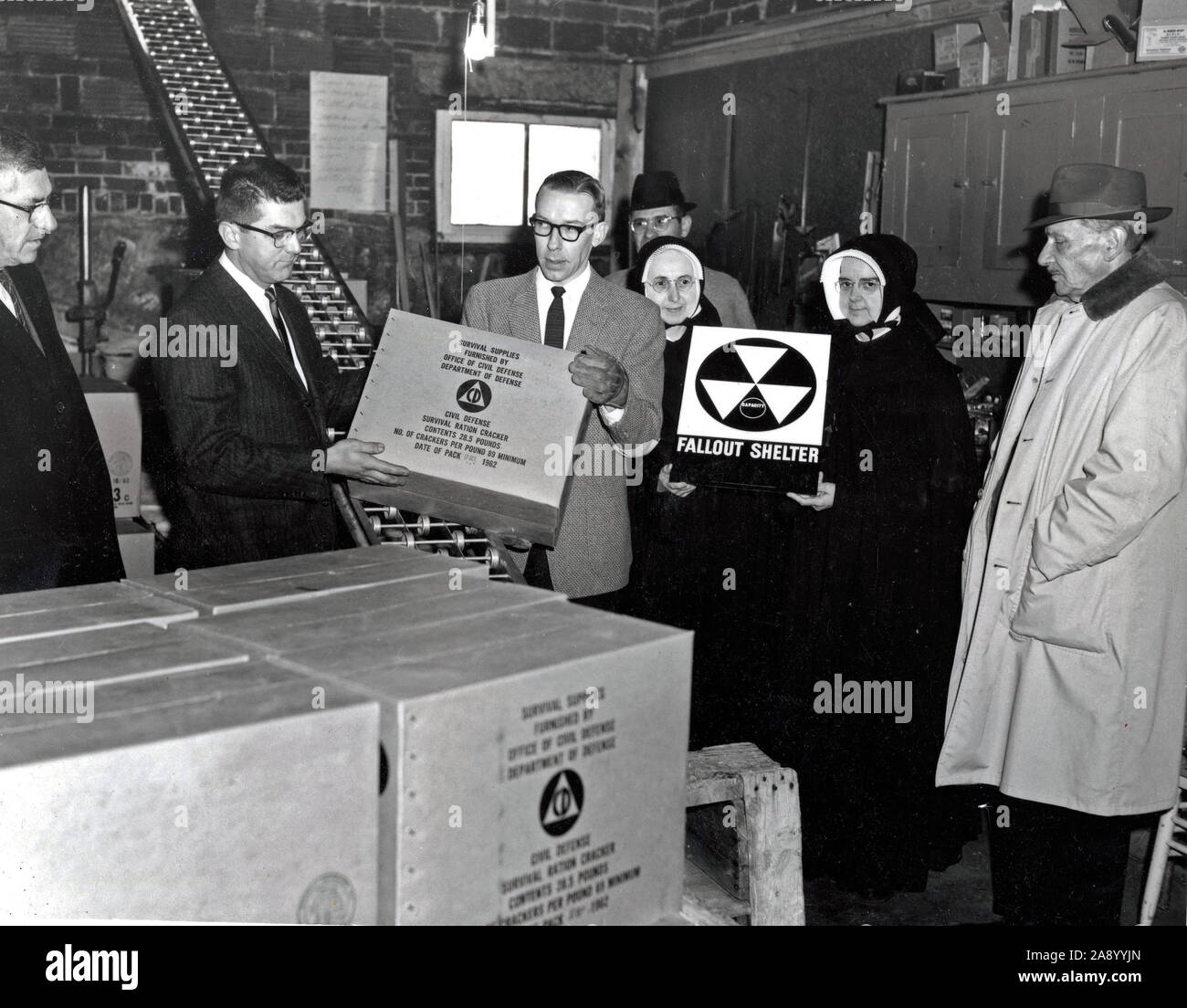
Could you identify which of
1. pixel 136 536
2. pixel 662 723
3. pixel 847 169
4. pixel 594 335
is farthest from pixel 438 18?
pixel 662 723

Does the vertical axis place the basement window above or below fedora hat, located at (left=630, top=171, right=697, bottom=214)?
above

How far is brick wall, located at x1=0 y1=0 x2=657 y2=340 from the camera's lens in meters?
6.89

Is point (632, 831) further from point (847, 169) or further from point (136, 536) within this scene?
point (847, 169)

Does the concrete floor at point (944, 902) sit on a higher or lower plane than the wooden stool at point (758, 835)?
lower

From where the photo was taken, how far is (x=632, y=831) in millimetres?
1319

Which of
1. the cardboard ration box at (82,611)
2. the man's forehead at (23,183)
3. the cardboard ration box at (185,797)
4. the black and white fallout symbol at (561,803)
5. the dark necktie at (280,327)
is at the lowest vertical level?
the black and white fallout symbol at (561,803)

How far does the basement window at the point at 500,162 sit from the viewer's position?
776 cm

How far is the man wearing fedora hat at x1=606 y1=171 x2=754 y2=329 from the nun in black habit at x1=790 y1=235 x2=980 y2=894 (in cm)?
80

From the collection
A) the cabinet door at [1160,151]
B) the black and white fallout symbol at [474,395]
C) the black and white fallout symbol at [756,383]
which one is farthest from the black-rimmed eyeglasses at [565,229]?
the cabinet door at [1160,151]

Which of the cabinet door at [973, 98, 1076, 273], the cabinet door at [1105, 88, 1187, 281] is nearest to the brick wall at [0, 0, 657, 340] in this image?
the cabinet door at [973, 98, 1076, 273]

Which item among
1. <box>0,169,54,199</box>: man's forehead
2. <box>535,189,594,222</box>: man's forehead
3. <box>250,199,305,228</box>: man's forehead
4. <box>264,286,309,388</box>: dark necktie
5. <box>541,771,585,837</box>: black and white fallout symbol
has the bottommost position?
<box>541,771,585,837</box>: black and white fallout symbol

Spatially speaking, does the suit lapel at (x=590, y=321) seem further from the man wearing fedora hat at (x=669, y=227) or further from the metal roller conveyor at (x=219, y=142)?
the man wearing fedora hat at (x=669, y=227)

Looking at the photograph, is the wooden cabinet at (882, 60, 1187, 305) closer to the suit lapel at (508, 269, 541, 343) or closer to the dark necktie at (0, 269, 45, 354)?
the suit lapel at (508, 269, 541, 343)
